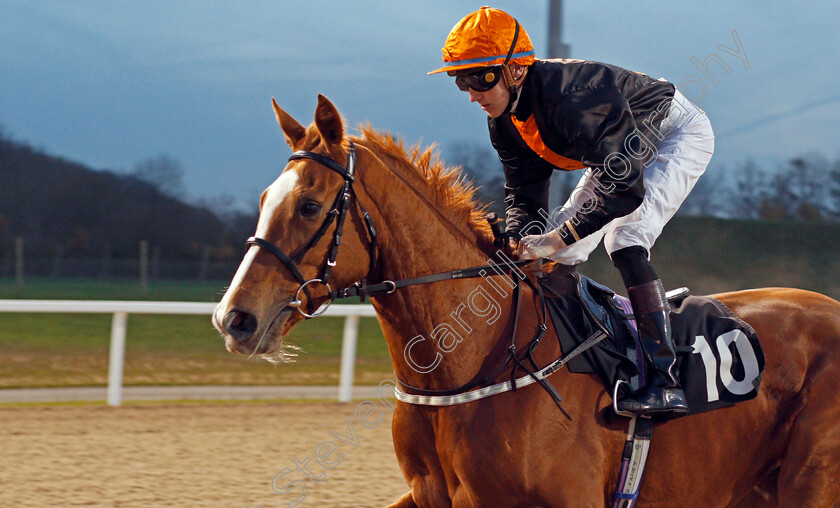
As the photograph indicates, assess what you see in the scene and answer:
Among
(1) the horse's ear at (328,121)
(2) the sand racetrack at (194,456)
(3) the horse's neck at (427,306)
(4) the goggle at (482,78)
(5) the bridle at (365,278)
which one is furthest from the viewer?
(2) the sand racetrack at (194,456)

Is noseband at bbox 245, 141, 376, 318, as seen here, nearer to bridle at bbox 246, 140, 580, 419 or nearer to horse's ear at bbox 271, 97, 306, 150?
bridle at bbox 246, 140, 580, 419

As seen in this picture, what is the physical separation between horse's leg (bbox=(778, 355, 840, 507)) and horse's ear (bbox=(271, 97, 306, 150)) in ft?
5.77

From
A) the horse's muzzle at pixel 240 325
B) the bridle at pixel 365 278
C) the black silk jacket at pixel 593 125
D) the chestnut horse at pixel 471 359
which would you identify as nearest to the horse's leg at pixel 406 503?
the chestnut horse at pixel 471 359

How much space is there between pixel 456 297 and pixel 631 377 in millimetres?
576

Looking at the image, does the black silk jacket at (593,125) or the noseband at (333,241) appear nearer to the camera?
the noseband at (333,241)

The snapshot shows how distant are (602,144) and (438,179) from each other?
1.66 ft

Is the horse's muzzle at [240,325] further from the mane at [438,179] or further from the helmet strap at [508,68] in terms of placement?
the helmet strap at [508,68]

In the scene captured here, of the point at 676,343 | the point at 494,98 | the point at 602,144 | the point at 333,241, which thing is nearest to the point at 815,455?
the point at 676,343

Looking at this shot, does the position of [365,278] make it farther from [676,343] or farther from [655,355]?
[676,343]

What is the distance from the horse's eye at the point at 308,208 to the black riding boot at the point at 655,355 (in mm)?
994

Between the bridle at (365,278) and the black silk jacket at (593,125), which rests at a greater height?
the black silk jacket at (593,125)

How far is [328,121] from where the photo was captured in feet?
6.99

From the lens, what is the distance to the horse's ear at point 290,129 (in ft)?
7.38

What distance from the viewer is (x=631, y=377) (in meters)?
2.32
